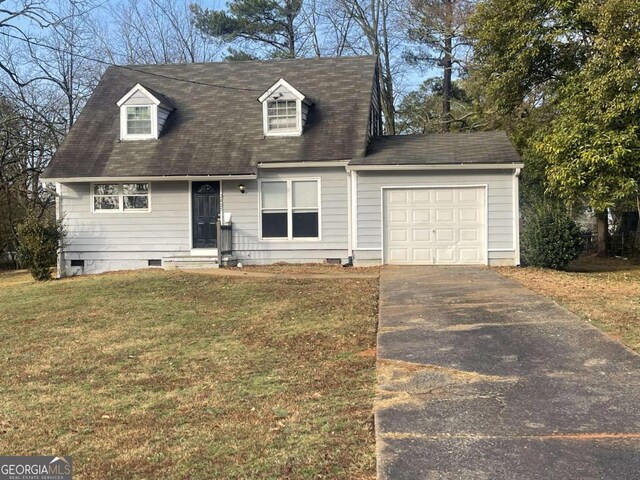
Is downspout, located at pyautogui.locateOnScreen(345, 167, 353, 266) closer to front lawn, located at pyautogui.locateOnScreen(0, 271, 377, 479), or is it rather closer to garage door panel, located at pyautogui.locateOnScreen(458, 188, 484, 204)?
garage door panel, located at pyautogui.locateOnScreen(458, 188, 484, 204)

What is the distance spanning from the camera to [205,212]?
15.8 meters

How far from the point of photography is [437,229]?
1448cm

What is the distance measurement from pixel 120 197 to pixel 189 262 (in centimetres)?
300

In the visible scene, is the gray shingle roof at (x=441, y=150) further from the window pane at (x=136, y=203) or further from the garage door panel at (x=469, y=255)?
the window pane at (x=136, y=203)

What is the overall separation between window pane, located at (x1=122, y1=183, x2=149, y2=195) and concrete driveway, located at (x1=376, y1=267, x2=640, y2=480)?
10112 millimetres

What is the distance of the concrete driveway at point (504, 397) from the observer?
349cm

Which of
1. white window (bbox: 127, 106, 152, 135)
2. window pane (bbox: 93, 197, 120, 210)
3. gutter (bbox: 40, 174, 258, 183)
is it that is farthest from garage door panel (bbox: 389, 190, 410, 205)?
window pane (bbox: 93, 197, 120, 210)

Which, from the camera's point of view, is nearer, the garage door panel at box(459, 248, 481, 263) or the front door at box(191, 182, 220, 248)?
the garage door panel at box(459, 248, 481, 263)

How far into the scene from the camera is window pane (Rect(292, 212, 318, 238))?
15.4 meters

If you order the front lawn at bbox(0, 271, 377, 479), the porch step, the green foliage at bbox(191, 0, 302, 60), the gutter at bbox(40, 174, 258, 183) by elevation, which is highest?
the green foliage at bbox(191, 0, 302, 60)

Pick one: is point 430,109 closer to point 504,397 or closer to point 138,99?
point 138,99

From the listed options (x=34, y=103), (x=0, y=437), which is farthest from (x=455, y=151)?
(x=34, y=103)

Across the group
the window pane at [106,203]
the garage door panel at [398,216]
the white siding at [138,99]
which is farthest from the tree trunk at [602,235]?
the window pane at [106,203]

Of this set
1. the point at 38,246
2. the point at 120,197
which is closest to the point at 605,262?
the point at 120,197
